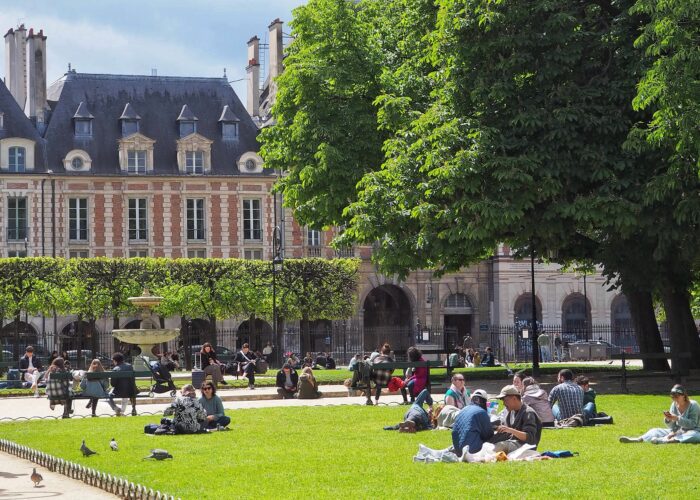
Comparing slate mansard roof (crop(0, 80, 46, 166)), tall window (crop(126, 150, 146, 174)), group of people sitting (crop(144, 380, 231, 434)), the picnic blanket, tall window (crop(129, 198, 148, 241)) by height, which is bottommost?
the picnic blanket

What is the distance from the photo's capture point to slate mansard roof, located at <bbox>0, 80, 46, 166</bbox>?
56.7m

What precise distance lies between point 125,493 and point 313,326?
158 feet

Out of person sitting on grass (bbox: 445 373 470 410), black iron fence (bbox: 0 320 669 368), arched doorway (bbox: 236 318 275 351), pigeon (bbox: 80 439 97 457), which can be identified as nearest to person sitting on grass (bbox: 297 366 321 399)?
person sitting on grass (bbox: 445 373 470 410)

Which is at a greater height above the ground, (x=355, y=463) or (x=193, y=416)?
(x=193, y=416)

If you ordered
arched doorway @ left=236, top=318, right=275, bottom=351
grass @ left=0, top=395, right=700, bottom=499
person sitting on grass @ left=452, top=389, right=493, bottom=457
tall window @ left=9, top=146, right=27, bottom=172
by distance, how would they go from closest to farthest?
grass @ left=0, top=395, right=700, bottom=499 < person sitting on grass @ left=452, top=389, right=493, bottom=457 < tall window @ left=9, top=146, right=27, bottom=172 < arched doorway @ left=236, top=318, right=275, bottom=351

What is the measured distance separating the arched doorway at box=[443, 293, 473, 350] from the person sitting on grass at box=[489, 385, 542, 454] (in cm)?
4835

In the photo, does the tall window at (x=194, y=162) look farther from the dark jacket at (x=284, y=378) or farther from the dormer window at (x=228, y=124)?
the dark jacket at (x=284, y=378)

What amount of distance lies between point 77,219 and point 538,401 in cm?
4244

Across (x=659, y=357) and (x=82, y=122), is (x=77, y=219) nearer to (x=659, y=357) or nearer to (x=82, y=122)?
(x=82, y=122)

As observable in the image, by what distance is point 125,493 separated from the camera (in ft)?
39.4

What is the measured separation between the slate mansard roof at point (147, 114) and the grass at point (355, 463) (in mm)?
38529

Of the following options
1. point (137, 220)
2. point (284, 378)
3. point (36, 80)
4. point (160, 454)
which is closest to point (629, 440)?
point (160, 454)

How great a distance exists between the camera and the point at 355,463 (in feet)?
46.5

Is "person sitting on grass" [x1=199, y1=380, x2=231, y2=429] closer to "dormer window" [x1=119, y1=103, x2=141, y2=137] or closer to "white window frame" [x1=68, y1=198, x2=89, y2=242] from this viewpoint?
"white window frame" [x1=68, y1=198, x2=89, y2=242]
